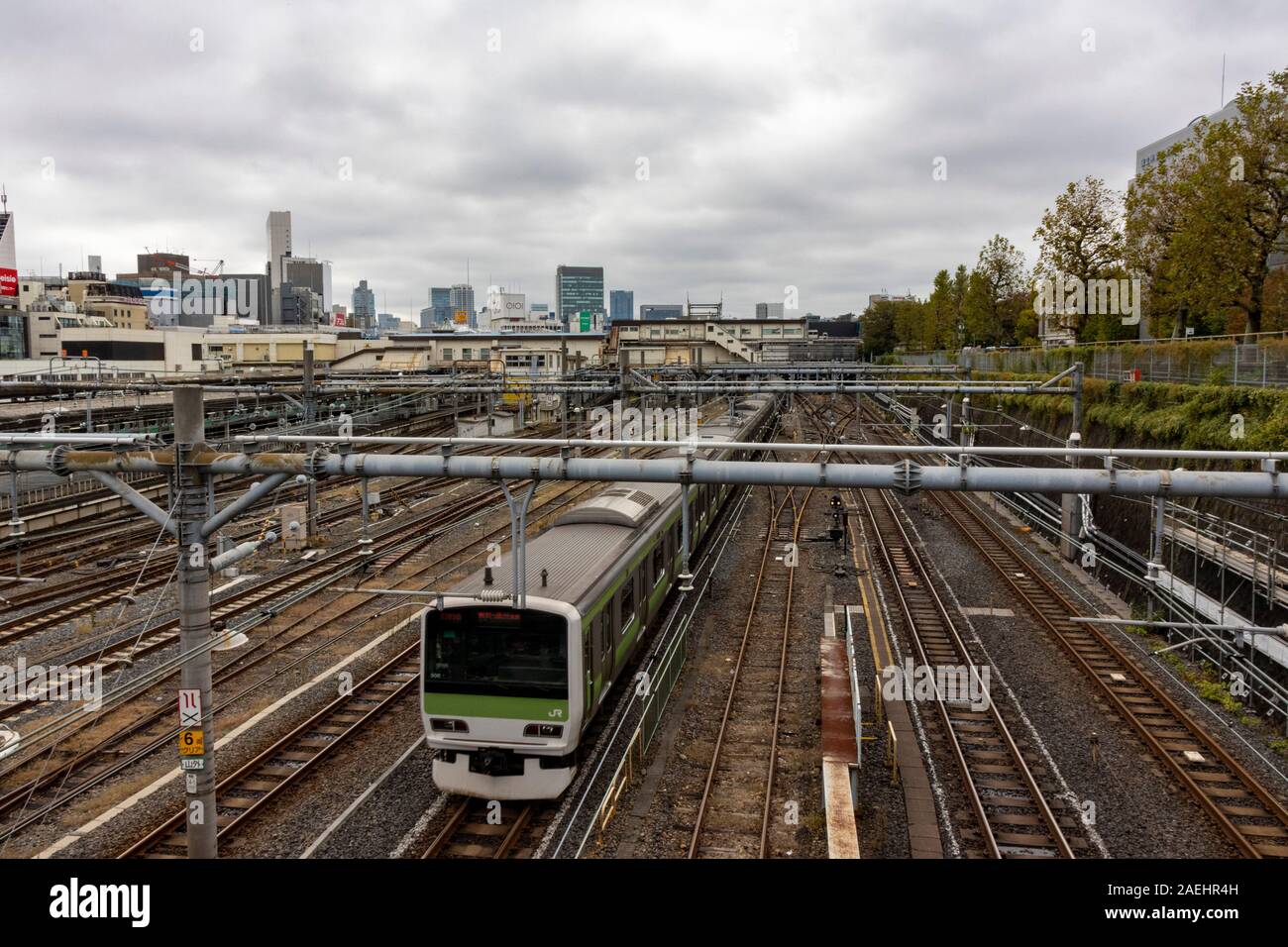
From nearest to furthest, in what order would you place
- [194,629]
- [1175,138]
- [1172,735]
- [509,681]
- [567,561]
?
Answer: [194,629] → [509,681] → [567,561] → [1172,735] → [1175,138]

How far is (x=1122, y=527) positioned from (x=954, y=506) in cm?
969

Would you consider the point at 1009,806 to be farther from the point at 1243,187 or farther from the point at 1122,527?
the point at 1243,187

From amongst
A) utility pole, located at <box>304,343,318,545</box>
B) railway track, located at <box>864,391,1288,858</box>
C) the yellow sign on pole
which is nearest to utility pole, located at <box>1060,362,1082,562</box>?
railway track, located at <box>864,391,1288,858</box>

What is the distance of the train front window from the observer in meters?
9.70

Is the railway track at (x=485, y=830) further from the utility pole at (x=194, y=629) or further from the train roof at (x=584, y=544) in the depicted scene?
the train roof at (x=584, y=544)

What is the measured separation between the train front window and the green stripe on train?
0.20 feet

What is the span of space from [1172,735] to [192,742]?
12.7 m

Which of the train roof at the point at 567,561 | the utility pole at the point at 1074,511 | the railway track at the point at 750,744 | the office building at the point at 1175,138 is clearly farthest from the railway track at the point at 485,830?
the office building at the point at 1175,138

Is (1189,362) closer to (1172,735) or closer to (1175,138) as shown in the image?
(1172,735)

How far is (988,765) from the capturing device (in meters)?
11.9

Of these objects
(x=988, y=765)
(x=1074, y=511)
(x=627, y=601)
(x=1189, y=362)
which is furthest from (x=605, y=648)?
(x=1189, y=362)

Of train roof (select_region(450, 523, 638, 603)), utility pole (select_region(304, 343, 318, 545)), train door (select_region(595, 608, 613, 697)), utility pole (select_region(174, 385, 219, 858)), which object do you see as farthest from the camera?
utility pole (select_region(304, 343, 318, 545))

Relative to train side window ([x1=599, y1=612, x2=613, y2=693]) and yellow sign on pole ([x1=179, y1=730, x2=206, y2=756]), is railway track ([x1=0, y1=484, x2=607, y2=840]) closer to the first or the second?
yellow sign on pole ([x1=179, y1=730, x2=206, y2=756])

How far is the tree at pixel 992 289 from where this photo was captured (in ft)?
178
